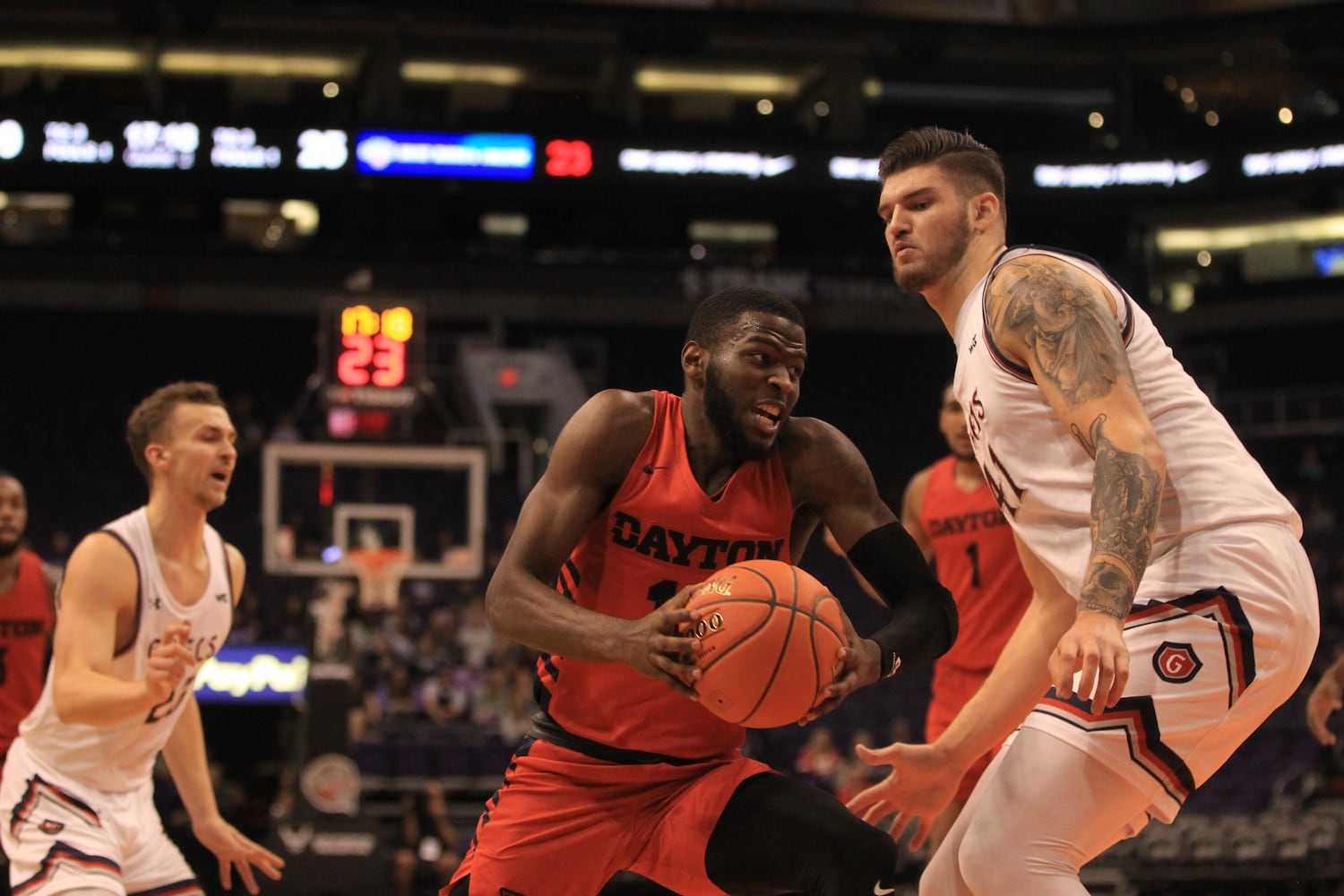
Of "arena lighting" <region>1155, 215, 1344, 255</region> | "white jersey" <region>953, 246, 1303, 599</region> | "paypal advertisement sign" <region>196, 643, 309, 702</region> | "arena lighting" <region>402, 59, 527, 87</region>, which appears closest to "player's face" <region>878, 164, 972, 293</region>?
"white jersey" <region>953, 246, 1303, 599</region>

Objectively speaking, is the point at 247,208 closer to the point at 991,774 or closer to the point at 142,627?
the point at 142,627

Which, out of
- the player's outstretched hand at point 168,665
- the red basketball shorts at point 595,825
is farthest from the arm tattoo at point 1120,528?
the player's outstretched hand at point 168,665

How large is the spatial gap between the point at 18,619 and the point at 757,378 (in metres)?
4.49

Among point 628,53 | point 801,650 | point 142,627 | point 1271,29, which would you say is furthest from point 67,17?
point 801,650

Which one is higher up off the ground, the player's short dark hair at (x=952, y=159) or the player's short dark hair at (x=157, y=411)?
the player's short dark hair at (x=952, y=159)

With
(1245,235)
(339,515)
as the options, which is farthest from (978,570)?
(1245,235)

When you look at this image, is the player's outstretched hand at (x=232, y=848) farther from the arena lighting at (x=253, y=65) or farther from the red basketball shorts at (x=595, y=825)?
the arena lighting at (x=253, y=65)

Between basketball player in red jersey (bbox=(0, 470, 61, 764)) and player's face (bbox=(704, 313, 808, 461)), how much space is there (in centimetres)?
403

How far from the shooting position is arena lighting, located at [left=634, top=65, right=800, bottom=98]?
2908cm

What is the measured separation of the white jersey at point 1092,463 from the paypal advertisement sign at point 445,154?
880 inches

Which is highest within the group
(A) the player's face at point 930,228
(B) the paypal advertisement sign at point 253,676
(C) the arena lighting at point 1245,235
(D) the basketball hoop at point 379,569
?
(C) the arena lighting at point 1245,235

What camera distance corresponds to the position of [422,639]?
1534cm

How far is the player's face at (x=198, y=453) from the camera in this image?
196 inches

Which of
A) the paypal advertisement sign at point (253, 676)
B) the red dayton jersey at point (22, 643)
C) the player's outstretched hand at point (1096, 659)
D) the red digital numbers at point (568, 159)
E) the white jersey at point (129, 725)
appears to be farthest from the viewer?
the red digital numbers at point (568, 159)
